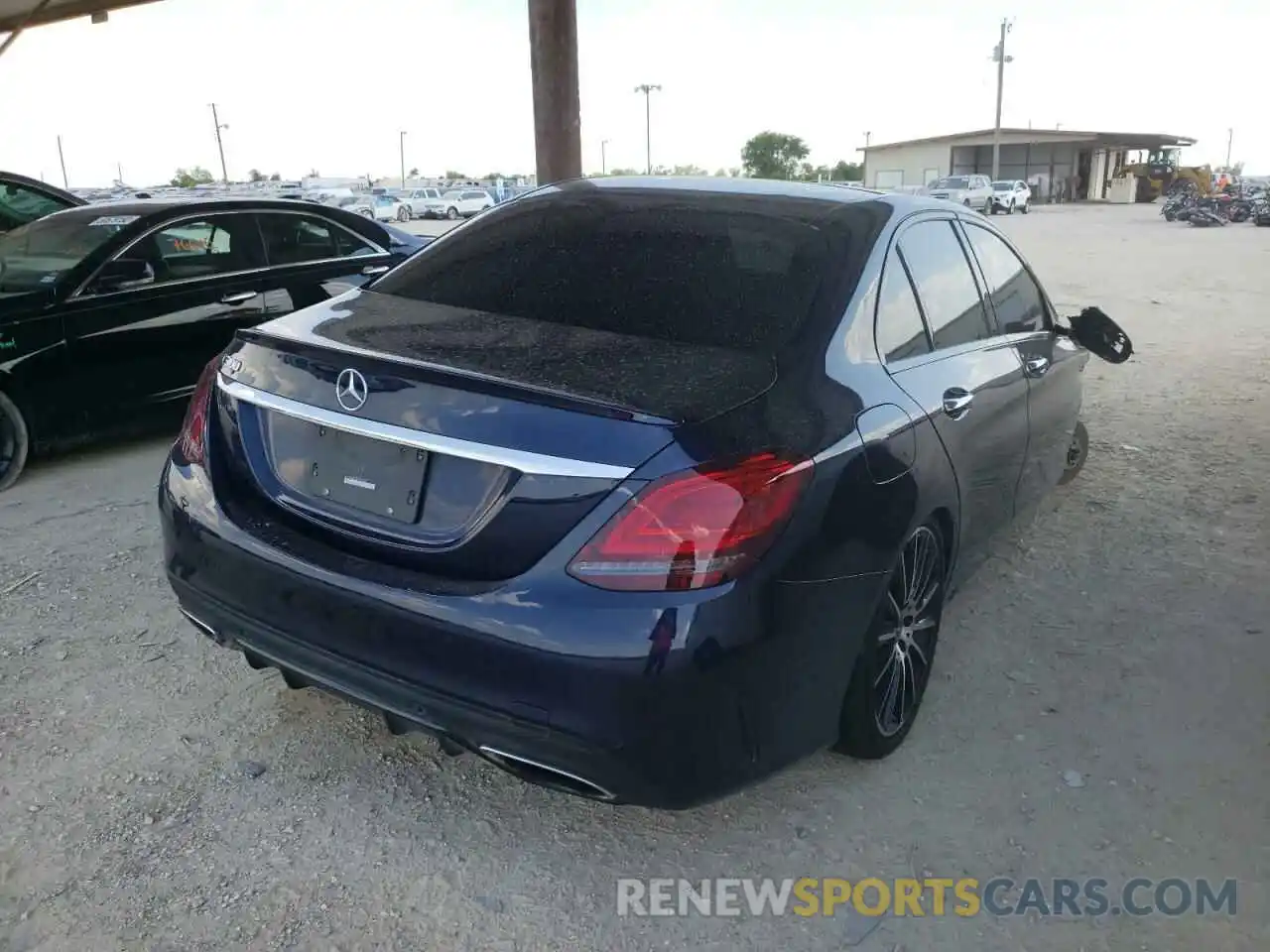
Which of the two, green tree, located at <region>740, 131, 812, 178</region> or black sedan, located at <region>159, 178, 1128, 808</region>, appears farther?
green tree, located at <region>740, 131, 812, 178</region>

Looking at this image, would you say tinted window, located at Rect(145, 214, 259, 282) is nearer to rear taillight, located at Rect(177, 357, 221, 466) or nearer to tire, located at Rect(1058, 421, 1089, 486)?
rear taillight, located at Rect(177, 357, 221, 466)

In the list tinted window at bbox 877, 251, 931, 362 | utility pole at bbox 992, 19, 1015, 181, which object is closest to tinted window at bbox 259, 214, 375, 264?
tinted window at bbox 877, 251, 931, 362

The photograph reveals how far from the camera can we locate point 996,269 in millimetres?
3857

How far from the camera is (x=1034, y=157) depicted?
63656 mm

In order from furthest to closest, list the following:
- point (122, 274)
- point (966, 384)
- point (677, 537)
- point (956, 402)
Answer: point (122, 274), point (966, 384), point (956, 402), point (677, 537)

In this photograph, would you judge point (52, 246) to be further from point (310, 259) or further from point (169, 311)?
point (310, 259)

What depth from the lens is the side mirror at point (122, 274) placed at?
5605 mm

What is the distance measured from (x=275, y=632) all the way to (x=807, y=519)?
126cm

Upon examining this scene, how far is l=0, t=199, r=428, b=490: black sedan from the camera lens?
535 cm

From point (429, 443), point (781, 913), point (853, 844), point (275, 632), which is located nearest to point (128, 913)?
point (275, 632)

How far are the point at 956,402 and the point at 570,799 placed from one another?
156cm

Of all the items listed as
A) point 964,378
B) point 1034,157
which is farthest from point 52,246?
point 1034,157

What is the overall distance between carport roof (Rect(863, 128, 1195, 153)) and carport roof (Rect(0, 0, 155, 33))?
5602 centimetres

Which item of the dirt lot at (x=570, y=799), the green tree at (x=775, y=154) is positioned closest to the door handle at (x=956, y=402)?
the dirt lot at (x=570, y=799)
